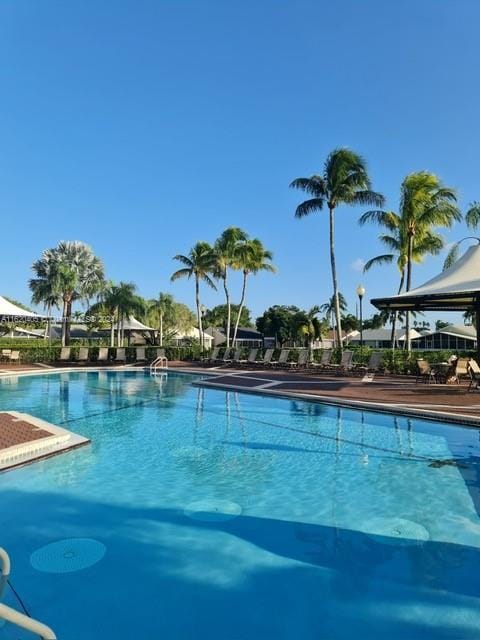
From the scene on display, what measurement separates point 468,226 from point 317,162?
827 cm

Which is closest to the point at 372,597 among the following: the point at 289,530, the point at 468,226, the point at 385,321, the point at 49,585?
the point at 289,530

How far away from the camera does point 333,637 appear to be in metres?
3.31

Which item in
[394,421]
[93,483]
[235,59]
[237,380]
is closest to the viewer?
[93,483]

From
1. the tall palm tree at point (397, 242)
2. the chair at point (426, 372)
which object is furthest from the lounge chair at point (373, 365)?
the tall palm tree at point (397, 242)

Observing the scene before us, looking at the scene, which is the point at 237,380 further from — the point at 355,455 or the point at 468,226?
→ the point at 468,226

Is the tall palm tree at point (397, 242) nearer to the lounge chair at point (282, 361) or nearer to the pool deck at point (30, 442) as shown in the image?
the lounge chair at point (282, 361)

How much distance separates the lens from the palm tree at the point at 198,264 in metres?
33.6

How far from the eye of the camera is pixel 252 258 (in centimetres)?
3381

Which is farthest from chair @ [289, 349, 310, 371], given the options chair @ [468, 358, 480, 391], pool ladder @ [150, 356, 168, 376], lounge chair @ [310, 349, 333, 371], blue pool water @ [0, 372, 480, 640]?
blue pool water @ [0, 372, 480, 640]

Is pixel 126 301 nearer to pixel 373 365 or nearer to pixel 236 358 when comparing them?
pixel 236 358

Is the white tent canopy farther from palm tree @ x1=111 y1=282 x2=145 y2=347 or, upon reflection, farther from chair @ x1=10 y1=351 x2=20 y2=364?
chair @ x1=10 y1=351 x2=20 y2=364

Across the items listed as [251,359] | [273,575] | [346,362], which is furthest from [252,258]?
[273,575]

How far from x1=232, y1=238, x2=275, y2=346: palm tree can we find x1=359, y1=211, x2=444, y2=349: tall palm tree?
860 cm

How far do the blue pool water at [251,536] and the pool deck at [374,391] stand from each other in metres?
1.32
